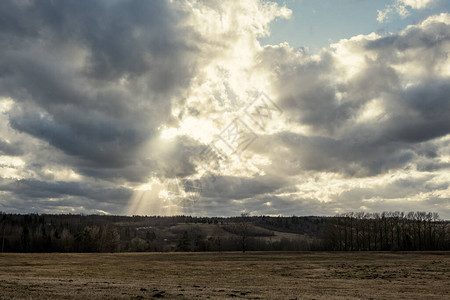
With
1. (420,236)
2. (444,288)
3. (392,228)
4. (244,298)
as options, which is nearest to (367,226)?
(392,228)

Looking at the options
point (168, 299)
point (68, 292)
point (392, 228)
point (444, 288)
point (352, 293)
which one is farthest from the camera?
point (392, 228)

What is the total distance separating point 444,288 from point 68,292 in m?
34.7

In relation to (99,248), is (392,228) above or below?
→ above

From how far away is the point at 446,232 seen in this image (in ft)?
508

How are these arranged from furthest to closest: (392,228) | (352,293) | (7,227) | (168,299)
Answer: (7,227), (392,228), (352,293), (168,299)

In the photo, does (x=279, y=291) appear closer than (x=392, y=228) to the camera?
Yes

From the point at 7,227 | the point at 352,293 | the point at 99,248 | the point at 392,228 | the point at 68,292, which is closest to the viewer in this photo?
the point at 68,292

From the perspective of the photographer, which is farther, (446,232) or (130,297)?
(446,232)

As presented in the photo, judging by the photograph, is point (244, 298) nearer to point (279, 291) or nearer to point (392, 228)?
point (279, 291)

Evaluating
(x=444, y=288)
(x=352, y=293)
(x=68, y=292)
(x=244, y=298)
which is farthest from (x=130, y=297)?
(x=444, y=288)

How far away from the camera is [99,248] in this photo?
14700cm

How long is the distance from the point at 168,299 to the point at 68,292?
8.90m

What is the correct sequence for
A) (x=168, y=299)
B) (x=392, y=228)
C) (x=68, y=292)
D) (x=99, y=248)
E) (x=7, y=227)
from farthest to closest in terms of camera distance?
1. (x=7, y=227)
2. (x=392, y=228)
3. (x=99, y=248)
4. (x=68, y=292)
5. (x=168, y=299)

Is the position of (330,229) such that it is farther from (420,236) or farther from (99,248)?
(99,248)
